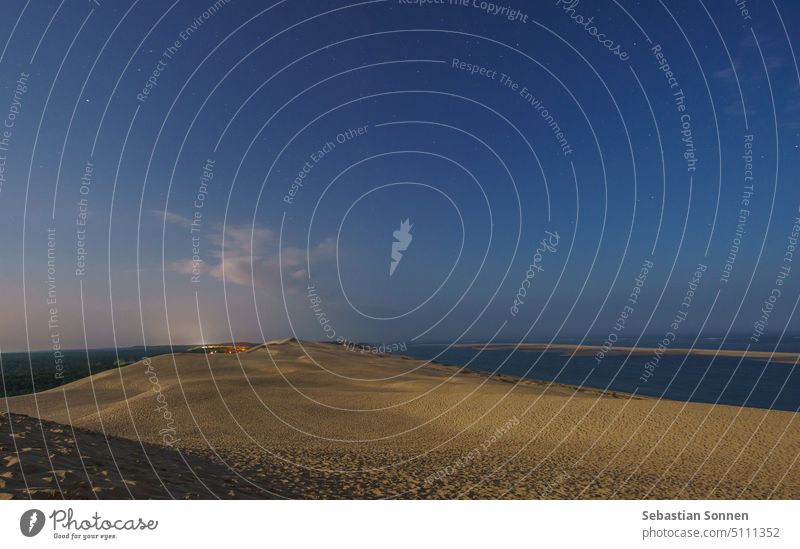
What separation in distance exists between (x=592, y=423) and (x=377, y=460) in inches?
670

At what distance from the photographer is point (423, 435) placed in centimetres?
2627

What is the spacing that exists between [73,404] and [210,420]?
15.9 m

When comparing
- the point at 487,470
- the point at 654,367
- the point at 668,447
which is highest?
the point at 487,470

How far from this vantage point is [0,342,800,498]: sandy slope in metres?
16.1

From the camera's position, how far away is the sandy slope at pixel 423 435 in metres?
16.1

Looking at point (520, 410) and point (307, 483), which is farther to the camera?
point (520, 410)

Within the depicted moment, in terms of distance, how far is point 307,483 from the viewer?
1445cm

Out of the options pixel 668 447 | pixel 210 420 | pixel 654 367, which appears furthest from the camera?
pixel 654 367

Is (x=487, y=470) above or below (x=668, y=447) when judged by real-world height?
above

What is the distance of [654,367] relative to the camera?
83438 mm
